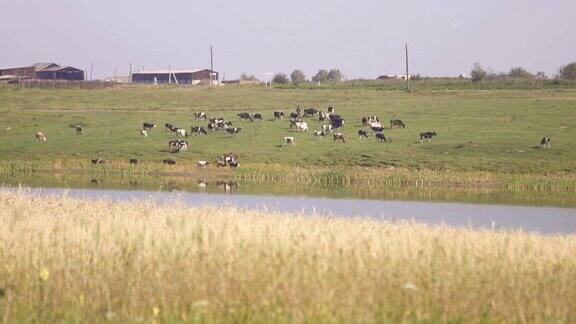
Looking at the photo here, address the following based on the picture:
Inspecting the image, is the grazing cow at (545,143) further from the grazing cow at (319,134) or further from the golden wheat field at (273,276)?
the golden wheat field at (273,276)

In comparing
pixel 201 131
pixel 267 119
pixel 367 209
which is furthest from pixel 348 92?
pixel 367 209

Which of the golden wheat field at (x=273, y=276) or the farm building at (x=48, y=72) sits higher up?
the farm building at (x=48, y=72)

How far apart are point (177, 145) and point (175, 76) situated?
4858 inches

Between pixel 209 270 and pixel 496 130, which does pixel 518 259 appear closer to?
pixel 209 270

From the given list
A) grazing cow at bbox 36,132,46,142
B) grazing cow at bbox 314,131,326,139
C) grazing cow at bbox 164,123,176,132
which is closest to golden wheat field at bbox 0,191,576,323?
grazing cow at bbox 314,131,326,139

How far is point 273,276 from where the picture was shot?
12898mm

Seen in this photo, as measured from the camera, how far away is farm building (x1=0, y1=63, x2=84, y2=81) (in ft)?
545

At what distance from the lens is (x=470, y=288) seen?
13148 mm

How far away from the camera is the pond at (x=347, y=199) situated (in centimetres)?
3262

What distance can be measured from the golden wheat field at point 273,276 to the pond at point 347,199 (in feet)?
45.7

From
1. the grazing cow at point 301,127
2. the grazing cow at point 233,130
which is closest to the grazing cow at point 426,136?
the grazing cow at point 301,127

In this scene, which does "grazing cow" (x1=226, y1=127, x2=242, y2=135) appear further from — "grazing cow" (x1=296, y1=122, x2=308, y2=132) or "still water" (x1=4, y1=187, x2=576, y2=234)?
"still water" (x1=4, y1=187, x2=576, y2=234)

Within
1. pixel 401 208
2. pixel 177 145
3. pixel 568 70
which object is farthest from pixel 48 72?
pixel 401 208

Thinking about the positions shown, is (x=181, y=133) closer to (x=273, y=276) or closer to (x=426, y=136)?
(x=426, y=136)
